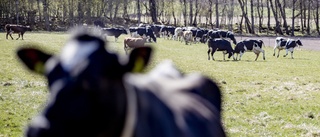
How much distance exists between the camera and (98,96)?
2.32 meters

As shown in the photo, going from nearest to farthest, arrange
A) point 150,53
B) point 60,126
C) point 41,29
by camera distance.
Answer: point 60,126 < point 150,53 < point 41,29

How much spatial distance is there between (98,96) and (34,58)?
1.87 ft

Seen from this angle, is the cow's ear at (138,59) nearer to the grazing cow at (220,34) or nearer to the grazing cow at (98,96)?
the grazing cow at (98,96)

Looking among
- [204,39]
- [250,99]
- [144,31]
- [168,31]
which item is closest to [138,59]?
[250,99]

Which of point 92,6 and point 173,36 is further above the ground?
point 92,6

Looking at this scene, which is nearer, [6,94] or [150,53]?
[150,53]

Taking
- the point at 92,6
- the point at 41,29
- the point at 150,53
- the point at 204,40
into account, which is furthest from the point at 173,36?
the point at 150,53

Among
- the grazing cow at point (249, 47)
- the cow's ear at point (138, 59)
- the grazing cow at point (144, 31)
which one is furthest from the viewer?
the grazing cow at point (144, 31)

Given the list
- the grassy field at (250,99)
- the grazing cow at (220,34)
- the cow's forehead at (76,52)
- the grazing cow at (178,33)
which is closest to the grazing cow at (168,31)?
the grazing cow at (178,33)

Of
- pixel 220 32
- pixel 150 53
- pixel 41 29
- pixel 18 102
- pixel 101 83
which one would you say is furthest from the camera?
pixel 41 29

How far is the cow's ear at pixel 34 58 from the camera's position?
8.76ft

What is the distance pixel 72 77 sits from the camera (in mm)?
2307

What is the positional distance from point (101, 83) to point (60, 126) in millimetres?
295

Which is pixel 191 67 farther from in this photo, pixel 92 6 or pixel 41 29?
pixel 92 6
